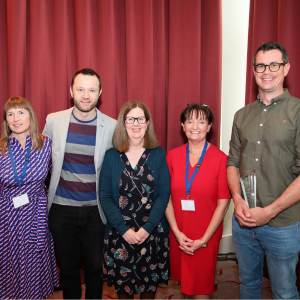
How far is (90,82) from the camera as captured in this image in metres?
2.03

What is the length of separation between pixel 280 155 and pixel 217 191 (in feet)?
1.80

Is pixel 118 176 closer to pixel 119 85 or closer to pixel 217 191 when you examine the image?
pixel 217 191

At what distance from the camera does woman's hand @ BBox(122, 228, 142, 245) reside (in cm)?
184

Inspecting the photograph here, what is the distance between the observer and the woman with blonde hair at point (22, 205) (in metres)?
1.89

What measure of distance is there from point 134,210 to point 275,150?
1.04 m

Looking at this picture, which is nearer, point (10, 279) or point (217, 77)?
point (10, 279)

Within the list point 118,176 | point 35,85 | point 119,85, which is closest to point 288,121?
point 118,176

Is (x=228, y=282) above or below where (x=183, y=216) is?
below

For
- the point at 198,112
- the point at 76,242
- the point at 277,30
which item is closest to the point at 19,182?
the point at 76,242

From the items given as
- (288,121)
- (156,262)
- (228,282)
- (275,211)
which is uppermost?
(288,121)

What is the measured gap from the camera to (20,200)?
6.18 ft

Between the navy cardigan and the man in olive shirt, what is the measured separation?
525 millimetres

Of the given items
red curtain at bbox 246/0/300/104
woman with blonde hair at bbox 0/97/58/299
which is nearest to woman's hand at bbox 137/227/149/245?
woman with blonde hair at bbox 0/97/58/299

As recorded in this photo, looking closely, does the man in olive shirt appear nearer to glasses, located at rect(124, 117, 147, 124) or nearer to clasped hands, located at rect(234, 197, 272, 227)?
clasped hands, located at rect(234, 197, 272, 227)
